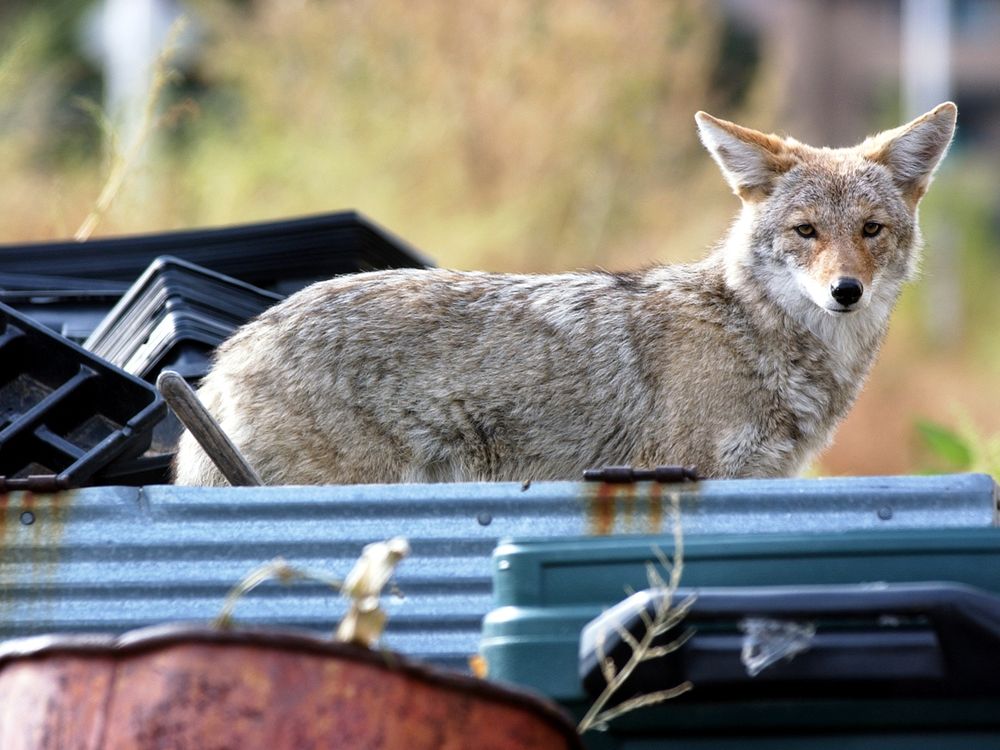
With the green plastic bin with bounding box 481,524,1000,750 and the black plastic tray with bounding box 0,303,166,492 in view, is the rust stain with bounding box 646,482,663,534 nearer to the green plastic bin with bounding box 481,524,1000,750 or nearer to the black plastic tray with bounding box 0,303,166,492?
the green plastic bin with bounding box 481,524,1000,750

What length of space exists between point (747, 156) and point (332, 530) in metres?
3.32

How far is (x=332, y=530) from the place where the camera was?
9.81 ft

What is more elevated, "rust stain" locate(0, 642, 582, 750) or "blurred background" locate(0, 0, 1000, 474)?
"blurred background" locate(0, 0, 1000, 474)

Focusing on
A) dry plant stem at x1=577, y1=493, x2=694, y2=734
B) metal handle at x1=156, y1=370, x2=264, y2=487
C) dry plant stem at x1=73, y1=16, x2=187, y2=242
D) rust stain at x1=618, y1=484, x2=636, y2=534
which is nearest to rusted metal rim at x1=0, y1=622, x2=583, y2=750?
dry plant stem at x1=577, y1=493, x2=694, y2=734

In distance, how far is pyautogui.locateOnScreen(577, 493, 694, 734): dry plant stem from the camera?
2277 mm

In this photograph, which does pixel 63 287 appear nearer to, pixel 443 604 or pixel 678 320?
pixel 678 320

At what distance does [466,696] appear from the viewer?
2.15 meters

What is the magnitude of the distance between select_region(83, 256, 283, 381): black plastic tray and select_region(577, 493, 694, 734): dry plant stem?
2739 millimetres

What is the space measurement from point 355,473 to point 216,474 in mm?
484

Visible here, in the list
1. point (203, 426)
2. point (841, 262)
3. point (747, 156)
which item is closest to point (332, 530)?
point (203, 426)

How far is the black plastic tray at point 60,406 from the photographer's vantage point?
3680mm

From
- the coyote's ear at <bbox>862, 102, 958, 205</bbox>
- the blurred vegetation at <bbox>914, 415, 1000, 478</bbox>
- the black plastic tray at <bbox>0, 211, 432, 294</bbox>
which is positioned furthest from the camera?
the black plastic tray at <bbox>0, 211, 432, 294</bbox>

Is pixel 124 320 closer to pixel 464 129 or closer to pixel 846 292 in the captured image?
pixel 846 292

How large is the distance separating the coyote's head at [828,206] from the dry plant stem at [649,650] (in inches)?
123
